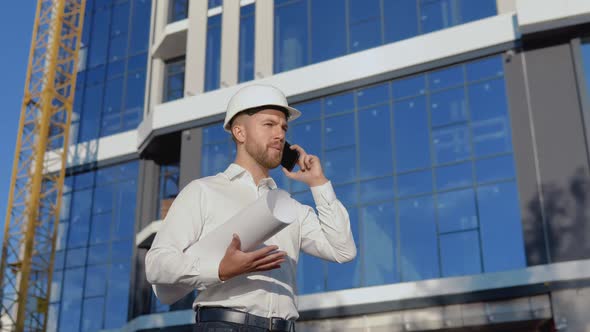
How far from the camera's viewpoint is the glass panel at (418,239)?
81.1 ft

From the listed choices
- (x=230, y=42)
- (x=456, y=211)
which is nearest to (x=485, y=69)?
(x=456, y=211)

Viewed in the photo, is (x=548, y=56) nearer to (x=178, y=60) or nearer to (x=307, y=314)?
(x=307, y=314)

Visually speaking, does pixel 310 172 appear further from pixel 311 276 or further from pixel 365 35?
pixel 365 35

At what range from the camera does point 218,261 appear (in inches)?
162

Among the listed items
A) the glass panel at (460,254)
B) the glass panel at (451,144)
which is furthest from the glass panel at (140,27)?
the glass panel at (460,254)

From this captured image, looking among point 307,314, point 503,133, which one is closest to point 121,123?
point 307,314

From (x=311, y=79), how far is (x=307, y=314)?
27.6ft

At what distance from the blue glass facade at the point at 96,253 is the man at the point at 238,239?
29.9 metres

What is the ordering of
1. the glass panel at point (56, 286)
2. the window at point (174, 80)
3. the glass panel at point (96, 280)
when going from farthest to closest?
the glass panel at point (56, 286), the window at point (174, 80), the glass panel at point (96, 280)

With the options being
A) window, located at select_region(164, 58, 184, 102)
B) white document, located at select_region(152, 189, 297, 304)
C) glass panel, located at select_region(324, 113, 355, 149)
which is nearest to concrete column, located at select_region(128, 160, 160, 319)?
window, located at select_region(164, 58, 184, 102)

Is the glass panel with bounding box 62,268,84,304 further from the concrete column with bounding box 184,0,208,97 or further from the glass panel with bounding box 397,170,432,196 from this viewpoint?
the glass panel with bounding box 397,170,432,196

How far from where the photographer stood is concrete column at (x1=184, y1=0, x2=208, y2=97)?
105 feet

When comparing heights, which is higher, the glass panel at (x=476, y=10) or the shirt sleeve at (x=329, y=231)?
the glass panel at (x=476, y=10)

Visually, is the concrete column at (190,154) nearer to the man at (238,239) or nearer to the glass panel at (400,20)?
the glass panel at (400,20)
